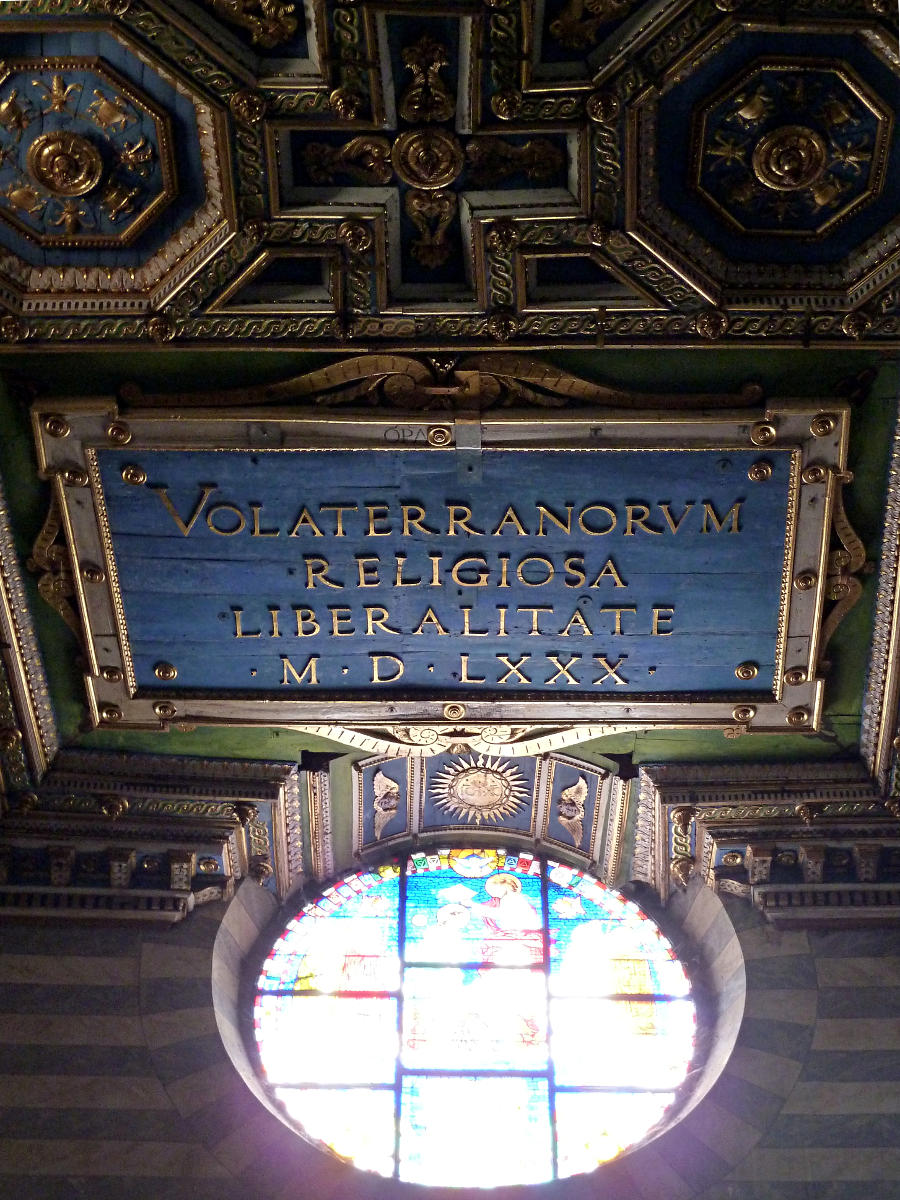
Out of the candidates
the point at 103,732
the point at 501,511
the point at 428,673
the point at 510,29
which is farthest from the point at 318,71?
the point at 103,732

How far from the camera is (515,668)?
11359 millimetres

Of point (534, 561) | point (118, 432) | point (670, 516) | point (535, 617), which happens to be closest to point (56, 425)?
point (118, 432)

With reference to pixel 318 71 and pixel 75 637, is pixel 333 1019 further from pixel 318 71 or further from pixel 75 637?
pixel 318 71

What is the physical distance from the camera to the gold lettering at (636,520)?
10.5m

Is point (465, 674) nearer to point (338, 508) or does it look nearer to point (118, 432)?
point (338, 508)

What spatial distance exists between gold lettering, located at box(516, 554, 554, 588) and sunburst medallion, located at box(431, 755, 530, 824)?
6.97ft

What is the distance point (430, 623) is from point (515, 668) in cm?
77

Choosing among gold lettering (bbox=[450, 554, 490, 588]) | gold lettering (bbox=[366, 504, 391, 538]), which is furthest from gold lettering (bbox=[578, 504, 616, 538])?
gold lettering (bbox=[366, 504, 391, 538])

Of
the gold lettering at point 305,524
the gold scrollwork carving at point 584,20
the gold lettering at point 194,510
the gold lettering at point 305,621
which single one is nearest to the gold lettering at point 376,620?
the gold lettering at point 305,621

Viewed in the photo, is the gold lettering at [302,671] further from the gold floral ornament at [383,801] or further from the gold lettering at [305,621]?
the gold floral ornament at [383,801]

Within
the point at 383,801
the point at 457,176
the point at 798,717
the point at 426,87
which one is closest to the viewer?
the point at 426,87

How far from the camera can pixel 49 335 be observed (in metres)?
9.77

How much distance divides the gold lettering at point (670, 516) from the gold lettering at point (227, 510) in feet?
9.73

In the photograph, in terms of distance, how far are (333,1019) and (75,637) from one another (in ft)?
11.8
